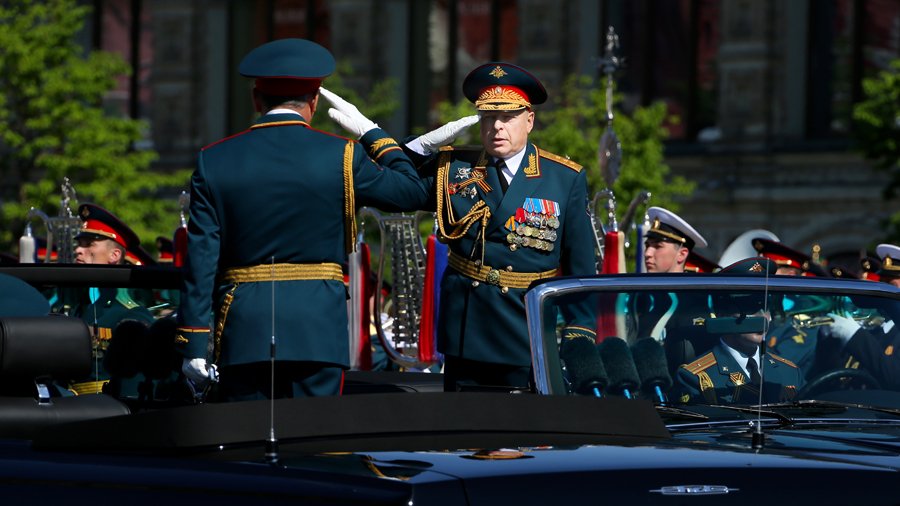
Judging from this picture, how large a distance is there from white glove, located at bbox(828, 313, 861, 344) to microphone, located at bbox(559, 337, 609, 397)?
2.23 ft

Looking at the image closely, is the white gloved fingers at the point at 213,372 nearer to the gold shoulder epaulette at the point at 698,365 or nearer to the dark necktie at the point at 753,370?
the gold shoulder epaulette at the point at 698,365

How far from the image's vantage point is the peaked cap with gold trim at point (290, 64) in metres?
5.57

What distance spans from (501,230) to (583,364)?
1.50m

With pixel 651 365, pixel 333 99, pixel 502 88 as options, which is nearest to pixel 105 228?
pixel 502 88

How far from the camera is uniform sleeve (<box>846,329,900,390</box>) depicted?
5.31 metres

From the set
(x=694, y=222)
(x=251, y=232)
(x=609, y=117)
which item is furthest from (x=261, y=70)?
(x=694, y=222)

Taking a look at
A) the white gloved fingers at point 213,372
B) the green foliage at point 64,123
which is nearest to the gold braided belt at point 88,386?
the white gloved fingers at point 213,372

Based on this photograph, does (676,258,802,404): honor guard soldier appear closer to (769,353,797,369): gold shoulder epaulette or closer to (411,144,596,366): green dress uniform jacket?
(769,353,797,369): gold shoulder epaulette

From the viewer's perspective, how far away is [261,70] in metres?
5.59

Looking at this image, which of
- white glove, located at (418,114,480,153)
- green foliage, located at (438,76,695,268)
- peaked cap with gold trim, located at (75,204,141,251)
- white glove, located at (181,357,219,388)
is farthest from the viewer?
green foliage, located at (438,76,695,268)

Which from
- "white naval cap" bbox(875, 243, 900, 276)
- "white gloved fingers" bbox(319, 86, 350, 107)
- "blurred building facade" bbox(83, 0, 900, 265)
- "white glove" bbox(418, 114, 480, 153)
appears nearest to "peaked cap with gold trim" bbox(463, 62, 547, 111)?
"white glove" bbox(418, 114, 480, 153)

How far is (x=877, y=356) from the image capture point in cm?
533

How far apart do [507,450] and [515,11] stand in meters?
28.5

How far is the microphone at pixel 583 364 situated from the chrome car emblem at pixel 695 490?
187cm
